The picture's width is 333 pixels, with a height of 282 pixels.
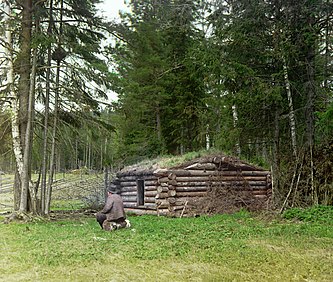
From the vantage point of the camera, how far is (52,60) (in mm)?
16375

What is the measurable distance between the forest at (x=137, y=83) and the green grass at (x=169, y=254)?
4490mm

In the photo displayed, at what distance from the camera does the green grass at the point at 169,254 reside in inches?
245

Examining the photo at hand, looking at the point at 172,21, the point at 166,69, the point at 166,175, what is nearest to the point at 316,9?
the point at 172,21

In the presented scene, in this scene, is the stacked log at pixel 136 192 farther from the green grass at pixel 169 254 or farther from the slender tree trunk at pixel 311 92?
the green grass at pixel 169 254

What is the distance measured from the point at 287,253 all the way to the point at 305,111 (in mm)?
9492

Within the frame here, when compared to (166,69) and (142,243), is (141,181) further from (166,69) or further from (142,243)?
(142,243)

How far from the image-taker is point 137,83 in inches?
606

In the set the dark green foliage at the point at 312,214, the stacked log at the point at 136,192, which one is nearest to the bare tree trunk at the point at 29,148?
the stacked log at the point at 136,192

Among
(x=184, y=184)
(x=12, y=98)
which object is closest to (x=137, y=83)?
(x=12, y=98)

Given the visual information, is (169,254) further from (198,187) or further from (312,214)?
(198,187)

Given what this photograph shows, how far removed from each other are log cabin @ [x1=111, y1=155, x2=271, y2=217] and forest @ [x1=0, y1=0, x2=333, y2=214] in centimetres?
140

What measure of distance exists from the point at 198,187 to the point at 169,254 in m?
10.0

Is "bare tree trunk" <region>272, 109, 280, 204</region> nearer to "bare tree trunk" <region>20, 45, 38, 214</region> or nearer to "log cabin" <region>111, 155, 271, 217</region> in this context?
"log cabin" <region>111, 155, 271, 217</region>

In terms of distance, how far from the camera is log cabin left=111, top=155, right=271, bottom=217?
1683cm
